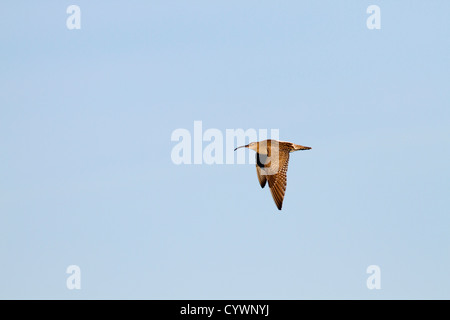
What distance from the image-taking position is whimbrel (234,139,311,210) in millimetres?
47469

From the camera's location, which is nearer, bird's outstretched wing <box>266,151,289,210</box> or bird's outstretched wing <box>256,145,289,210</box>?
bird's outstretched wing <box>266,151,289,210</box>

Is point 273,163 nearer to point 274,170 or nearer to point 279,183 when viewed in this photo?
point 274,170

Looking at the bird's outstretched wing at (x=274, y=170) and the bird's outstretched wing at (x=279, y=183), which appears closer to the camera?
the bird's outstretched wing at (x=279, y=183)

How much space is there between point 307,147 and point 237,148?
12.1 feet

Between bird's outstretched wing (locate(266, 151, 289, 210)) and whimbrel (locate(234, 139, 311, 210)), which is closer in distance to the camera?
bird's outstretched wing (locate(266, 151, 289, 210))

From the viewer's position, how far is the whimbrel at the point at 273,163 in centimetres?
4747

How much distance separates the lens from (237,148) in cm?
4766

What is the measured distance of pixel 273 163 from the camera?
Answer: 157ft

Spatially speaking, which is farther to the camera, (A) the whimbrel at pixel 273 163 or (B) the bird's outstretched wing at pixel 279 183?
(A) the whimbrel at pixel 273 163

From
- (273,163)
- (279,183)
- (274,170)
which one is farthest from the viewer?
(273,163)

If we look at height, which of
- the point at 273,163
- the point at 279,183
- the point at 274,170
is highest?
the point at 273,163

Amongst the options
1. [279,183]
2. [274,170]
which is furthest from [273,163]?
[279,183]

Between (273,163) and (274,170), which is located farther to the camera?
(273,163)
